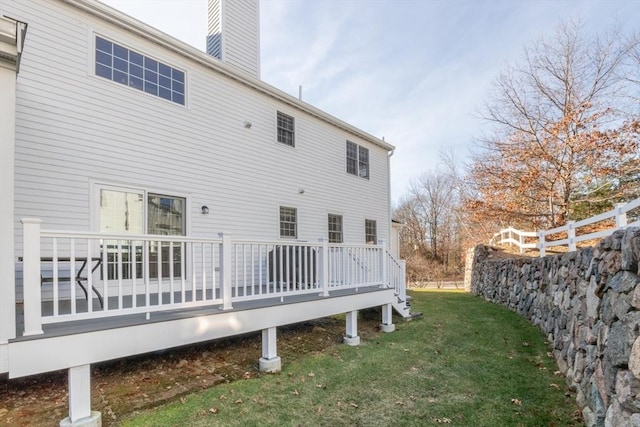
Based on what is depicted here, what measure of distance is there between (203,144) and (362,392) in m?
5.62

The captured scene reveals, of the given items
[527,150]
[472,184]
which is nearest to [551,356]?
[527,150]

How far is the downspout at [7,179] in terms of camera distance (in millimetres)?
3014

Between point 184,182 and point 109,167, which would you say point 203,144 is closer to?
point 184,182

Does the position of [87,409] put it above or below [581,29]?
below

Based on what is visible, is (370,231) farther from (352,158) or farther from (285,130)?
(285,130)

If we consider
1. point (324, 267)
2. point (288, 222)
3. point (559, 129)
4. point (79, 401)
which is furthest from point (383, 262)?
point (559, 129)

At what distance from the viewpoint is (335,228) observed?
11.0 metres

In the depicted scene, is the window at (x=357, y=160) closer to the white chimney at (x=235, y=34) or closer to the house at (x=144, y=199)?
the house at (x=144, y=199)

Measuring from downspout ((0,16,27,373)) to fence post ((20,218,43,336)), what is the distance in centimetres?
9

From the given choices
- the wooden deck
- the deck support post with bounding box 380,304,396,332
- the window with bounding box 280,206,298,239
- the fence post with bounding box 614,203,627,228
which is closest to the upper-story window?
the window with bounding box 280,206,298,239

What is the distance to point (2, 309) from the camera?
118 inches

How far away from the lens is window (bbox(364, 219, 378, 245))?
1224 cm

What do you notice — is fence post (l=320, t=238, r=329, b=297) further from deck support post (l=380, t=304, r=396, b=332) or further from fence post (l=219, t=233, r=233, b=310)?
deck support post (l=380, t=304, r=396, b=332)

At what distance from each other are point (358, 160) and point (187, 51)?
6400 millimetres
